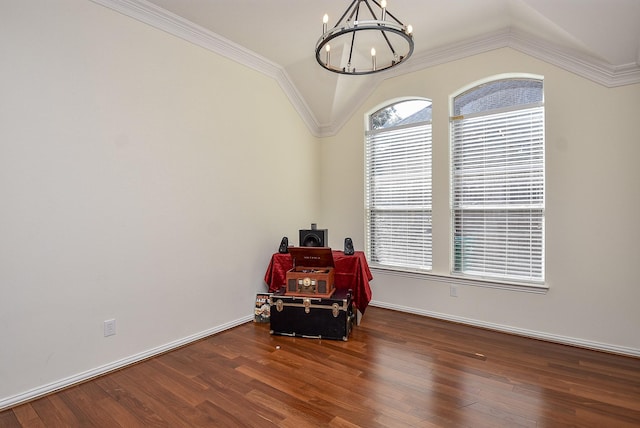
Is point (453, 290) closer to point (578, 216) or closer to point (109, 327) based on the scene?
point (578, 216)

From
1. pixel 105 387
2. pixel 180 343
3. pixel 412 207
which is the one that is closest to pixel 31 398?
pixel 105 387

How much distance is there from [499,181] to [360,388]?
2507 millimetres

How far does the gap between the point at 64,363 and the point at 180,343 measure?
906 millimetres

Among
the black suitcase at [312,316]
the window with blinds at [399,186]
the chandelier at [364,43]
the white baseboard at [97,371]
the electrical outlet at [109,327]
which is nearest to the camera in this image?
the chandelier at [364,43]

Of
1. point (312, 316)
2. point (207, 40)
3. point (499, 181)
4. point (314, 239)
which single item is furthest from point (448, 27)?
point (312, 316)

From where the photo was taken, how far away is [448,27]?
10.9 feet

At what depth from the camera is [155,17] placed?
117 inches

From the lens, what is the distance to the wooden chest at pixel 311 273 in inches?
131

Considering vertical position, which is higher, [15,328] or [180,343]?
[15,328]

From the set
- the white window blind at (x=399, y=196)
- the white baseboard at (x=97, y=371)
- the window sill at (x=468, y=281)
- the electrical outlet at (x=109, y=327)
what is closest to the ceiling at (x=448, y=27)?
the white window blind at (x=399, y=196)

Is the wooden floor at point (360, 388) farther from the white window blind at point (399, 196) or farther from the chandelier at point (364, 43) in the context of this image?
the chandelier at point (364, 43)

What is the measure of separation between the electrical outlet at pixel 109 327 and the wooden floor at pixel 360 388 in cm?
31

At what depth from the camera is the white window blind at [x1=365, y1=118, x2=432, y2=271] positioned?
13.3 feet

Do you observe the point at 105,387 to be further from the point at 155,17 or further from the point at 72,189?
the point at 155,17
